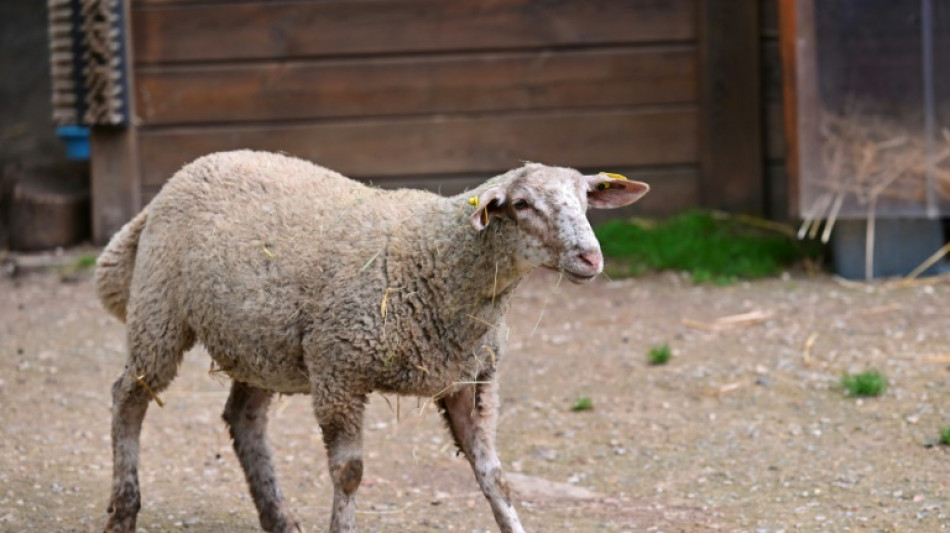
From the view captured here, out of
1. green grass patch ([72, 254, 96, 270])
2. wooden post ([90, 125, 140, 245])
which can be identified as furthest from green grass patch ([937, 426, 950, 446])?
wooden post ([90, 125, 140, 245])

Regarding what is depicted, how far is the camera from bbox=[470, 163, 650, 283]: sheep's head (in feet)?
12.7

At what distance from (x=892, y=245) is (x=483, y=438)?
4793 millimetres

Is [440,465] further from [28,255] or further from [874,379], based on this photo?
[28,255]

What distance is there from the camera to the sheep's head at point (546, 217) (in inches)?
152

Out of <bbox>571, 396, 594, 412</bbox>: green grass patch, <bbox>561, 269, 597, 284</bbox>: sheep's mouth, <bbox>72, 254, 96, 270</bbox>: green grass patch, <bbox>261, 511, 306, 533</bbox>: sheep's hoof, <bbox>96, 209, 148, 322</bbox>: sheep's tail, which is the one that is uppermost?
<bbox>561, 269, 597, 284</bbox>: sheep's mouth

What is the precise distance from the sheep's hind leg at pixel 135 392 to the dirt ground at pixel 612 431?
264mm

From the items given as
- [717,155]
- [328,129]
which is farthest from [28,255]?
[717,155]

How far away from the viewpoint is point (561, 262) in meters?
3.90

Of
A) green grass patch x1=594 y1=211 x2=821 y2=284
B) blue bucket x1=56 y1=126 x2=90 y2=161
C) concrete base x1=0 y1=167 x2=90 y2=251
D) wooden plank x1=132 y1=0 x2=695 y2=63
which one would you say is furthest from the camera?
concrete base x1=0 y1=167 x2=90 y2=251

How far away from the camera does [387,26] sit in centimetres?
942

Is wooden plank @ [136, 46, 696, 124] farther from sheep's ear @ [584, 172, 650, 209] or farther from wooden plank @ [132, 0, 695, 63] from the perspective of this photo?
sheep's ear @ [584, 172, 650, 209]

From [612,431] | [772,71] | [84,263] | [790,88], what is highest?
[772,71]

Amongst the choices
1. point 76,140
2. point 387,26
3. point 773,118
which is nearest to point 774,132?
point 773,118

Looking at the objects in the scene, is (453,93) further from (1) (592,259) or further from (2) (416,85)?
(1) (592,259)
